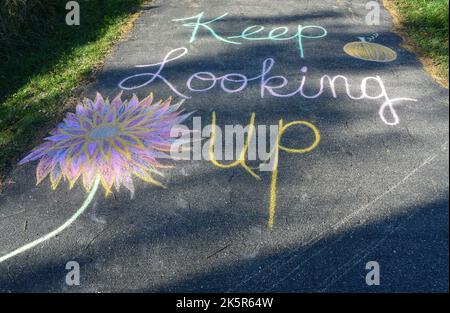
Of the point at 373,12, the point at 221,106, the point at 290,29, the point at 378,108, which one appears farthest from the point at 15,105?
the point at 373,12

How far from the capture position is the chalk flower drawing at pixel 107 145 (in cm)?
370

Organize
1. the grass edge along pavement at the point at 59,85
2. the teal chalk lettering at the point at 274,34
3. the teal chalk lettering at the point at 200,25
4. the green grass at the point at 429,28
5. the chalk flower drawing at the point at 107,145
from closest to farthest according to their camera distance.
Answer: the chalk flower drawing at the point at 107,145 < the grass edge along pavement at the point at 59,85 < the green grass at the point at 429,28 < the teal chalk lettering at the point at 274,34 < the teal chalk lettering at the point at 200,25

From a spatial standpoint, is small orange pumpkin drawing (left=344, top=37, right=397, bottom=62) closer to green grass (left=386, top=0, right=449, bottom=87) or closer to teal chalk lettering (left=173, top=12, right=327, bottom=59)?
green grass (left=386, top=0, right=449, bottom=87)

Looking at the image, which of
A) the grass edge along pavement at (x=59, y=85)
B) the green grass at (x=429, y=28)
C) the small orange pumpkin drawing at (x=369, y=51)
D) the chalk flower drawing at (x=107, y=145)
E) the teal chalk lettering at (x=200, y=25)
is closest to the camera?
the chalk flower drawing at (x=107, y=145)

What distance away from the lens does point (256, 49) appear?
547cm

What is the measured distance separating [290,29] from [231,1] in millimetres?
1794

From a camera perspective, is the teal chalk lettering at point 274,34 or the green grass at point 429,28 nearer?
the green grass at point 429,28

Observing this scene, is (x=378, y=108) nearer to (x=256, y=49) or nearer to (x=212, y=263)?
(x=256, y=49)

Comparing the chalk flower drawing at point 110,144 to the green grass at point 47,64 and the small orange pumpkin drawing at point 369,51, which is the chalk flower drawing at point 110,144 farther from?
the small orange pumpkin drawing at point 369,51

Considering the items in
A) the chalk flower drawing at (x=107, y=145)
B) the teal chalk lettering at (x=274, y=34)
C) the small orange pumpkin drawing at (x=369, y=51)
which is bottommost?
the chalk flower drawing at (x=107, y=145)

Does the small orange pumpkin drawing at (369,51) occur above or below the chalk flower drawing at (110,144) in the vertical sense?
above

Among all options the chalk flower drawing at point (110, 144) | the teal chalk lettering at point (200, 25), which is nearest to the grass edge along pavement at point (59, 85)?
the chalk flower drawing at point (110, 144)

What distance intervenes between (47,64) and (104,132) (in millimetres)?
2372
